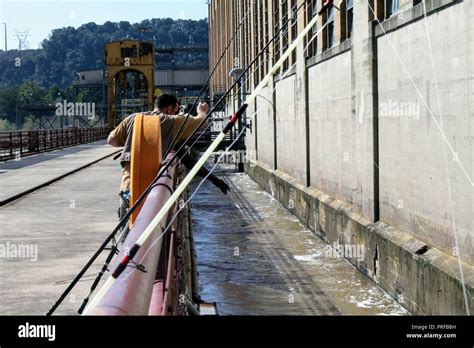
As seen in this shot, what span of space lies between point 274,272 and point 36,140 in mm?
33275

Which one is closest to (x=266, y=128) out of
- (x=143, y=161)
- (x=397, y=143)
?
(x=397, y=143)

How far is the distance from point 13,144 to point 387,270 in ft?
105

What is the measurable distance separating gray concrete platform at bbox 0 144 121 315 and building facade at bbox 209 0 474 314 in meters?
3.64

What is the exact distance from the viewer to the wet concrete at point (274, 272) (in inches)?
440

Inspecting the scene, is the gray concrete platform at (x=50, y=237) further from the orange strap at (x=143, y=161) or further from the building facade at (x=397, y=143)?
the building facade at (x=397, y=143)

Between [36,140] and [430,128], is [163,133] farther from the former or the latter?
[36,140]

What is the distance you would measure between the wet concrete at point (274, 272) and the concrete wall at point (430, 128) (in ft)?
4.40

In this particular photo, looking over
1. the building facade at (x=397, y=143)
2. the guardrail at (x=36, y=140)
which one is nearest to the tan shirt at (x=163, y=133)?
the building facade at (x=397, y=143)

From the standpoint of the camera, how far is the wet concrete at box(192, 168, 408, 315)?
11.2 meters

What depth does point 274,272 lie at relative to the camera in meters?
13.9

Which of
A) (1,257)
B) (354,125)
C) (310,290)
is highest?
(354,125)

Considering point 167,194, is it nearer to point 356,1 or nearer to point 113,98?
point 356,1

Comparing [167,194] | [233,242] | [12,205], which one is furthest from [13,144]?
[167,194]

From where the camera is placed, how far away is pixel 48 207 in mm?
17562
